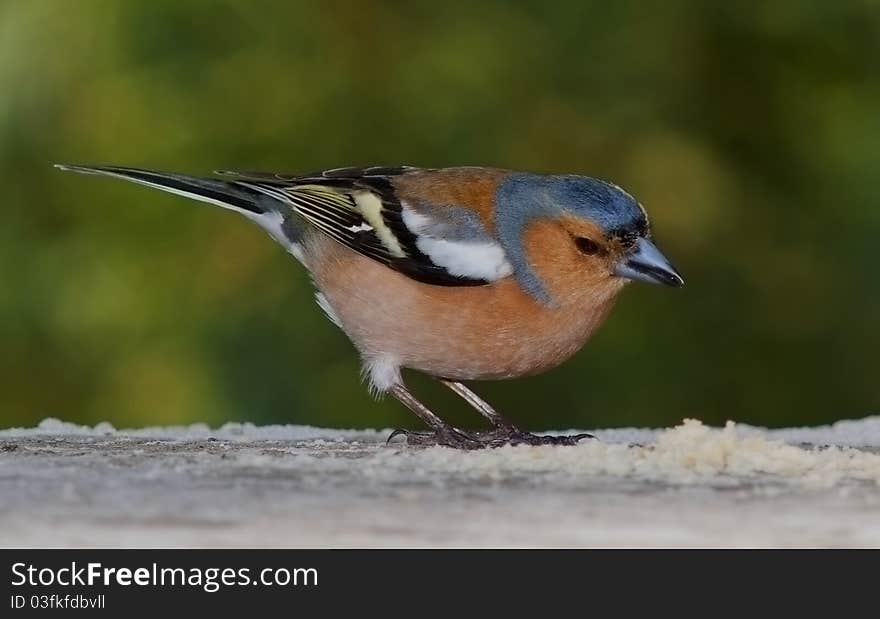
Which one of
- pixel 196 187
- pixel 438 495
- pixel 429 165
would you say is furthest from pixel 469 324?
pixel 429 165

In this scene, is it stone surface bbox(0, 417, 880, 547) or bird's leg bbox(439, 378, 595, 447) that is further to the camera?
bird's leg bbox(439, 378, 595, 447)

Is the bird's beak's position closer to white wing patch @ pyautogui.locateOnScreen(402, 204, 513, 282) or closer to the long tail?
white wing patch @ pyautogui.locateOnScreen(402, 204, 513, 282)

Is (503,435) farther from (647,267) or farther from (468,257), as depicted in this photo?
(647,267)

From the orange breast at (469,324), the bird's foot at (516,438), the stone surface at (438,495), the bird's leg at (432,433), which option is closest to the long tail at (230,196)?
the orange breast at (469,324)

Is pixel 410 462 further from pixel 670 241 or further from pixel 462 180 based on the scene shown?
pixel 670 241

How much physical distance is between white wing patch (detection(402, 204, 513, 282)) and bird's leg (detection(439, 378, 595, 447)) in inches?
18.8

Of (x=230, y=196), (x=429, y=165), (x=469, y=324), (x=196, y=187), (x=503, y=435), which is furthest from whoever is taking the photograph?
(x=429, y=165)

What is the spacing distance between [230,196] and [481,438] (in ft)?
4.08

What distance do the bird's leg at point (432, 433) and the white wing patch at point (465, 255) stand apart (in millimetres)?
428

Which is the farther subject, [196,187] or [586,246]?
[196,187]

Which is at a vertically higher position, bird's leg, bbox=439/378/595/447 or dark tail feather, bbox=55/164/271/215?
dark tail feather, bbox=55/164/271/215

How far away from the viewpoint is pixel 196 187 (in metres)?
4.41

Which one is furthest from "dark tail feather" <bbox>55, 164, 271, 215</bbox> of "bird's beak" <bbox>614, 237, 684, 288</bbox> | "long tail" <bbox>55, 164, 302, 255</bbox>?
"bird's beak" <bbox>614, 237, 684, 288</bbox>

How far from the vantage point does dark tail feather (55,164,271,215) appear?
4203mm
